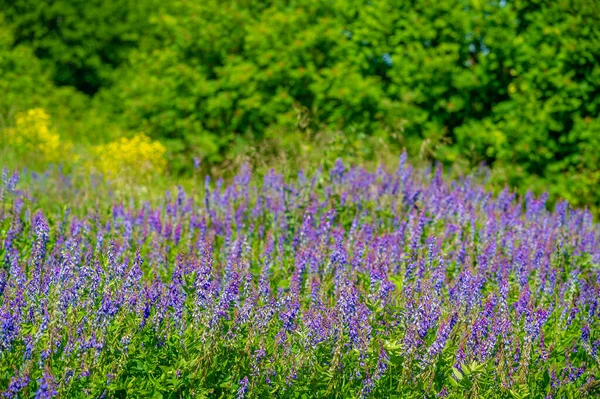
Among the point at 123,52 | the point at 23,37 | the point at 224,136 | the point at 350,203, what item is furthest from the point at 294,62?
the point at 23,37

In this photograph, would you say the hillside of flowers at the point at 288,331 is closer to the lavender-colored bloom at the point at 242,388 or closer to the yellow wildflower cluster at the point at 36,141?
the lavender-colored bloom at the point at 242,388

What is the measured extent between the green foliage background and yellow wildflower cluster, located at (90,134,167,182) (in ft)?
1.93

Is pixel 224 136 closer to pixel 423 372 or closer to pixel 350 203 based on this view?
pixel 350 203

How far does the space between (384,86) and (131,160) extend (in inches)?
153

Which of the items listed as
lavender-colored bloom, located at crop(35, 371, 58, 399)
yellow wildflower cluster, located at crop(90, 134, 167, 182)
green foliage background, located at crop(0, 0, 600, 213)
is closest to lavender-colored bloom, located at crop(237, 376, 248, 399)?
lavender-colored bloom, located at crop(35, 371, 58, 399)

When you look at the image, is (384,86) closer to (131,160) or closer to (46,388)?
(131,160)

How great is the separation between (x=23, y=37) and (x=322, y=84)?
1281cm

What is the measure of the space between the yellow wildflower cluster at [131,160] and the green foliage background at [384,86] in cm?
59

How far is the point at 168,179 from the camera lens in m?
9.54

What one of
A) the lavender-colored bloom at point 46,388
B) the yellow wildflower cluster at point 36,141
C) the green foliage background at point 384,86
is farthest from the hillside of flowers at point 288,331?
the yellow wildflower cluster at point 36,141

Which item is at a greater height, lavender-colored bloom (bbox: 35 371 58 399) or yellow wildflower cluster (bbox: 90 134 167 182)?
lavender-colored bloom (bbox: 35 371 58 399)

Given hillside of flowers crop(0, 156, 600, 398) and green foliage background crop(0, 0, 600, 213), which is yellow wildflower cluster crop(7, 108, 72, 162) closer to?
green foliage background crop(0, 0, 600, 213)

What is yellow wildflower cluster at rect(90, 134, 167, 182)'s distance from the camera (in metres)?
9.64

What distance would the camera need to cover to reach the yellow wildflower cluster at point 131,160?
9641 millimetres
